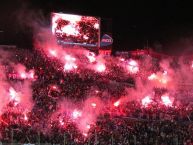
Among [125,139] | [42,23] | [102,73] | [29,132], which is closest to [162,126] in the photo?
[125,139]

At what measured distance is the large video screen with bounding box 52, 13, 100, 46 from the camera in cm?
2498

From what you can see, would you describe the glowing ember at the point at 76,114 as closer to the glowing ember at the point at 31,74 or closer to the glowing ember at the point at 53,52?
the glowing ember at the point at 31,74

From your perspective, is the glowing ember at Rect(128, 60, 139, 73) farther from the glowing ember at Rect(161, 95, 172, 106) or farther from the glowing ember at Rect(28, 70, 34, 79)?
the glowing ember at Rect(28, 70, 34, 79)

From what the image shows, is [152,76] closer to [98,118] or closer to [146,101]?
[146,101]

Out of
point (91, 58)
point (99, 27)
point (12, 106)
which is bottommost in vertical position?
point (12, 106)

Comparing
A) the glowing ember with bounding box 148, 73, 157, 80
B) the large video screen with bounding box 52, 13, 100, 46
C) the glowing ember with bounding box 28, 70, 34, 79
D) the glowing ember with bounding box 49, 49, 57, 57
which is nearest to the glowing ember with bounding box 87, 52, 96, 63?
the large video screen with bounding box 52, 13, 100, 46

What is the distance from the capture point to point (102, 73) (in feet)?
80.9

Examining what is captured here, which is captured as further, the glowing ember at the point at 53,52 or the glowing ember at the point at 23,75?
the glowing ember at the point at 53,52

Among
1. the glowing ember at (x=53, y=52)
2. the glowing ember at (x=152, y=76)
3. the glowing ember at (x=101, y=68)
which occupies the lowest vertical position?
the glowing ember at (x=152, y=76)

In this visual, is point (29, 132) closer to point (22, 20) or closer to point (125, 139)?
point (125, 139)

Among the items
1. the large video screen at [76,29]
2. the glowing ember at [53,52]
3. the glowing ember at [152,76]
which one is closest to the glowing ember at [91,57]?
the large video screen at [76,29]

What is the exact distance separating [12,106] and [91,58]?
669 cm

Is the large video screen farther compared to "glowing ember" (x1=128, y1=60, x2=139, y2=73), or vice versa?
"glowing ember" (x1=128, y1=60, x2=139, y2=73)

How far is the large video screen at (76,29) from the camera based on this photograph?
2498 centimetres
